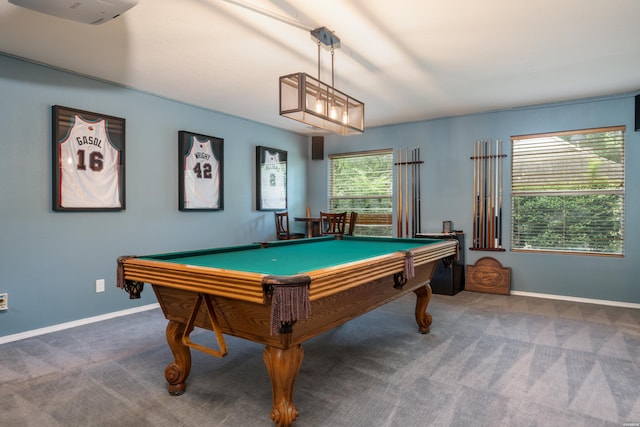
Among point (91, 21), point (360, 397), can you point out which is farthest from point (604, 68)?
point (91, 21)

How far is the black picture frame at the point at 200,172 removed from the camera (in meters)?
4.39

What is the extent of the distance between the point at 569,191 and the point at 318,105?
11.7 ft

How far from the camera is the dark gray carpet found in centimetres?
196

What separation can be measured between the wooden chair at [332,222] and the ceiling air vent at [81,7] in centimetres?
344

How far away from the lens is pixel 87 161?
3547 millimetres

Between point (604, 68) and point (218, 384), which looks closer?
point (218, 384)

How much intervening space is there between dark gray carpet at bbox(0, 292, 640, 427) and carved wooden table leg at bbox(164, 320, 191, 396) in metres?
0.07

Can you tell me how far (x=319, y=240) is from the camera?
145 inches

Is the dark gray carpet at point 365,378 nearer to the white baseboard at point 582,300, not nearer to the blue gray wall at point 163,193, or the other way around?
the blue gray wall at point 163,193

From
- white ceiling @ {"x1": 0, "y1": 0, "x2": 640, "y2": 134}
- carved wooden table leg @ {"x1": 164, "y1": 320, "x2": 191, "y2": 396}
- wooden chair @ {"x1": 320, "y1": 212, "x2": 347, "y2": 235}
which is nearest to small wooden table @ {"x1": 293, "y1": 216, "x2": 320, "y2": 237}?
wooden chair @ {"x1": 320, "y1": 212, "x2": 347, "y2": 235}

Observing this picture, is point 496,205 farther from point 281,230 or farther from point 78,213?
point 78,213

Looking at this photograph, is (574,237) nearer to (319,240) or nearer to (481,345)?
(481,345)

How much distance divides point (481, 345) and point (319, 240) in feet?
5.36

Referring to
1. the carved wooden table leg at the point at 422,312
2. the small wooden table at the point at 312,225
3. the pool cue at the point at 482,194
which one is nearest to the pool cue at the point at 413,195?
the pool cue at the point at 482,194
